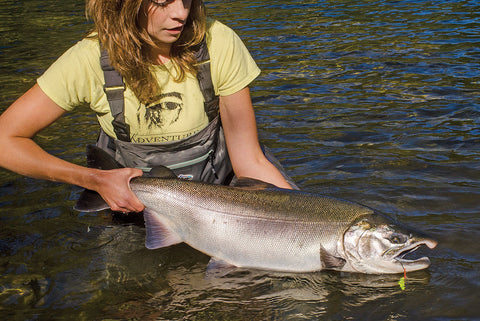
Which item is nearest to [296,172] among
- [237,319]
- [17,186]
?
[237,319]

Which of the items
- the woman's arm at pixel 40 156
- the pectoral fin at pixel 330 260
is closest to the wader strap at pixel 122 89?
the woman's arm at pixel 40 156

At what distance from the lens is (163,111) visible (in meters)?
4.23

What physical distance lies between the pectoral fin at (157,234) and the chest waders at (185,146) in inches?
23.8

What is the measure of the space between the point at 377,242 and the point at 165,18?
1.95m

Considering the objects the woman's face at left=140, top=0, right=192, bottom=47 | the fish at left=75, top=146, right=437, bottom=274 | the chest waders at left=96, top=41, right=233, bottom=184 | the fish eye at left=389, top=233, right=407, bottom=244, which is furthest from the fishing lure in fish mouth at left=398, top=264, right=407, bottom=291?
the woman's face at left=140, top=0, right=192, bottom=47

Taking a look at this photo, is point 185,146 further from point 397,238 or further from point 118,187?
point 397,238

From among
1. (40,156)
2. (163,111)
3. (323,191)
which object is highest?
(163,111)

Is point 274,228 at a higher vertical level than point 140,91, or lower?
lower

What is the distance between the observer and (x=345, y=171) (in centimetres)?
565

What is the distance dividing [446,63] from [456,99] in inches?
64.6

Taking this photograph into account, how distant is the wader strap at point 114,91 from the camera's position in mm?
3977

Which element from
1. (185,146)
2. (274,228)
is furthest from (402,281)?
(185,146)

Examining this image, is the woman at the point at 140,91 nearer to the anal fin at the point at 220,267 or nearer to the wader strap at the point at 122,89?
the wader strap at the point at 122,89

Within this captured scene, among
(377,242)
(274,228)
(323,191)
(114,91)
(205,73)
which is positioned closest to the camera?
(377,242)
